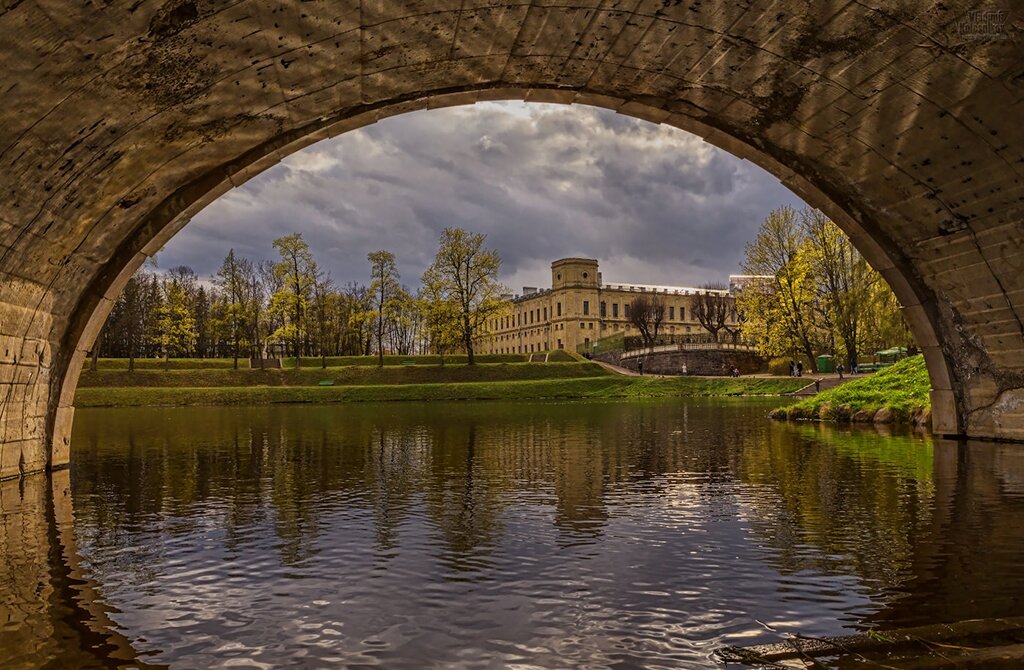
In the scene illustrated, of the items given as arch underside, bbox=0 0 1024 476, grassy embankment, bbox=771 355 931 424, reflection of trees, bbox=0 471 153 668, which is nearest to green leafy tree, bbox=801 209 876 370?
grassy embankment, bbox=771 355 931 424

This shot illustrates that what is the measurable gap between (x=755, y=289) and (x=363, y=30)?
46.1 m

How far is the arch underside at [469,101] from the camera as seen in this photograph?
7.85 meters

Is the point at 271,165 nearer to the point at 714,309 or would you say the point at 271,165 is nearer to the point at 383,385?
the point at 383,385

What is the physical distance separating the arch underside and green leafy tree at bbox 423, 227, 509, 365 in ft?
153

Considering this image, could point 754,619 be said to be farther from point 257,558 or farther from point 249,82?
point 249,82

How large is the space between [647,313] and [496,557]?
357ft

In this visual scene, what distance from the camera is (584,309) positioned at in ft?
376

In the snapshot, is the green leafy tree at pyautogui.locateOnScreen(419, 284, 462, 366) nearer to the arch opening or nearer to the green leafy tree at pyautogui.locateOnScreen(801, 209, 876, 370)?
the green leafy tree at pyautogui.locateOnScreen(801, 209, 876, 370)

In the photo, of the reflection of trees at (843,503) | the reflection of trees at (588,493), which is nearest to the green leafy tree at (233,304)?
the reflection of trees at (588,493)

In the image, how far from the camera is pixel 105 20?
6734 millimetres

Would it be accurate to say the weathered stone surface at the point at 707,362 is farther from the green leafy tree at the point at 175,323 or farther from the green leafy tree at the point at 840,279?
the green leafy tree at the point at 175,323

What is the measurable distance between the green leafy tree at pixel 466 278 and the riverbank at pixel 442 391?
6724 mm

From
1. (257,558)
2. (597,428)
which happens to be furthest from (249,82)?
(597,428)

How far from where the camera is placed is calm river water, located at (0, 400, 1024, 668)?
16.2 ft
